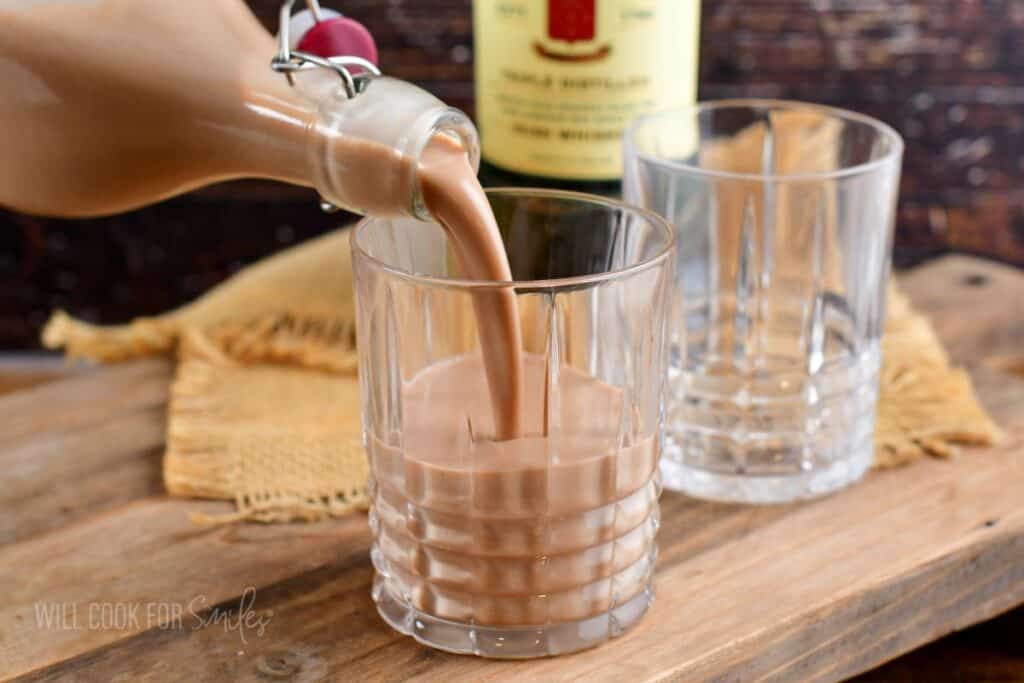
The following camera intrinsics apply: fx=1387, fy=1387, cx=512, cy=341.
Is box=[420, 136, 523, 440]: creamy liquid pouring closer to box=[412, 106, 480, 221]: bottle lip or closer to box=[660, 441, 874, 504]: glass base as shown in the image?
box=[412, 106, 480, 221]: bottle lip

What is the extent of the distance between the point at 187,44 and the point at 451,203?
140mm

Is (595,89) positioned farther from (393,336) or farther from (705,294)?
(393,336)

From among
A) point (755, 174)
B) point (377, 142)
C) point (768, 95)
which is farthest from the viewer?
point (768, 95)

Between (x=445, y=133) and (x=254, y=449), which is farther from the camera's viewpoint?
(x=254, y=449)

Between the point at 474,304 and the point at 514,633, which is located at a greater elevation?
the point at 474,304

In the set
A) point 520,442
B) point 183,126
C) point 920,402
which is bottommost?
point 920,402

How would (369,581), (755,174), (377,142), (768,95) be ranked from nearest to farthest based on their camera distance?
(377,142), (369,581), (755,174), (768,95)

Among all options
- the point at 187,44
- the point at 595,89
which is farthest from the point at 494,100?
the point at 187,44

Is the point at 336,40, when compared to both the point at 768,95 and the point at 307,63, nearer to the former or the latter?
the point at 307,63

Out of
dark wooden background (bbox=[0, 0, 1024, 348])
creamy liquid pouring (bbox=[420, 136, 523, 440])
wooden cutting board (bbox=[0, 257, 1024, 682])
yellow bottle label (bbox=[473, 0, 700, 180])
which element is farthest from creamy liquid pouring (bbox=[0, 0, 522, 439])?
dark wooden background (bbox=[0, 0, 1024, 348])

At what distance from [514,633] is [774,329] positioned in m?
0.24

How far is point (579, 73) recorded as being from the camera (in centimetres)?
79

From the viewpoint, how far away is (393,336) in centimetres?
56

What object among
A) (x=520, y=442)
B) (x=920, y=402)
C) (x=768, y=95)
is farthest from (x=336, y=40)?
(x=768, y=95)
